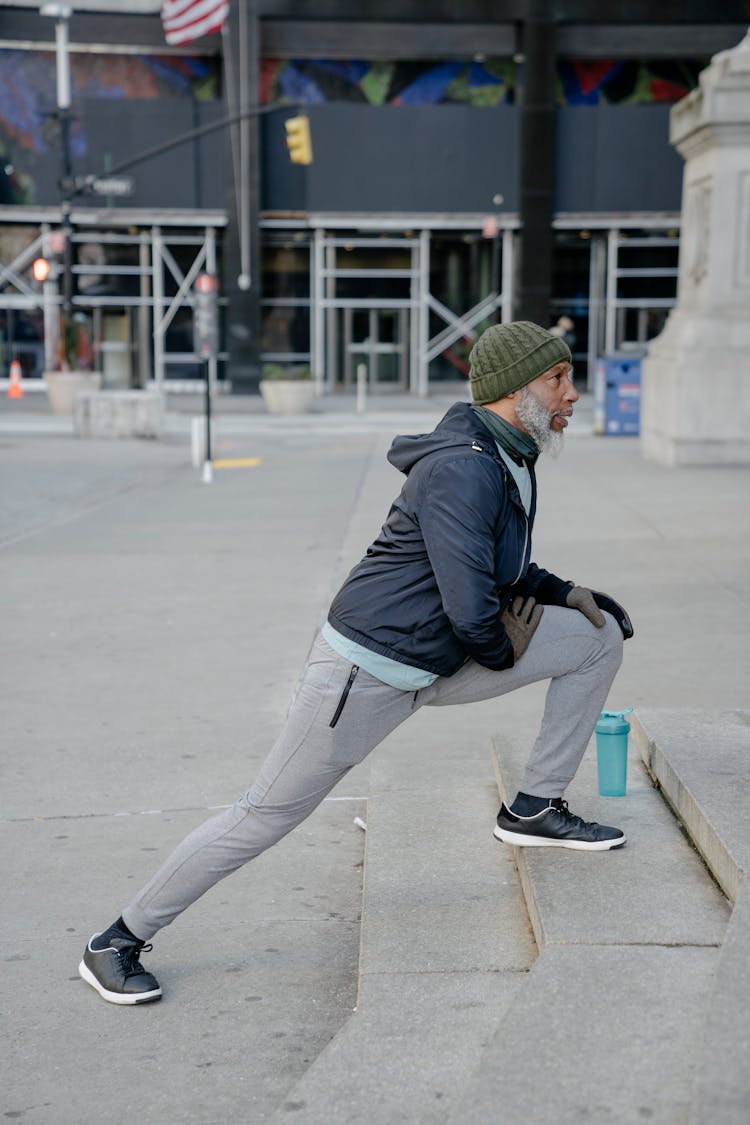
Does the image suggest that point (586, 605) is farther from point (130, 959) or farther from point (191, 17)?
point (191, 17)

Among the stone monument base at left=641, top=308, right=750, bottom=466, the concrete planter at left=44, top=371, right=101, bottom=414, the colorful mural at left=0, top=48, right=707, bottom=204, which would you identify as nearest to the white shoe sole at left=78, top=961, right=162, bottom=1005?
the stone monument base at left=641, top=308, right=750, bottom=466

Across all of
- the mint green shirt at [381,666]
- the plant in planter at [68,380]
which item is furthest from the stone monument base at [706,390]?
the plant in planter at [68,380]

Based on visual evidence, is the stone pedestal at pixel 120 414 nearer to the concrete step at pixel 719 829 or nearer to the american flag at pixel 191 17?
the american flag at pixel 191 17

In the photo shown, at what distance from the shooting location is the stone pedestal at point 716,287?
52.4ft

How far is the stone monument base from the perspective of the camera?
16234 millimetres

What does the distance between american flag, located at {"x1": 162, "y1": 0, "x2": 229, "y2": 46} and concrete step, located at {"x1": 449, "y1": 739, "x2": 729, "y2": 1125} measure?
31.0 metres

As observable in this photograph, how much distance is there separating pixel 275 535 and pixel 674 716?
7.33m

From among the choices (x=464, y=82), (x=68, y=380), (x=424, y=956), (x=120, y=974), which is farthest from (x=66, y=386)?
(x=424, y=956)

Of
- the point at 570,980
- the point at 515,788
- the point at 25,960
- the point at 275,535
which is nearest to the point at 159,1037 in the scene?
the point at 25,960

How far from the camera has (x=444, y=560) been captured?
3.67 m

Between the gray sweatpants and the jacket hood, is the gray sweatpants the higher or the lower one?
the lower one

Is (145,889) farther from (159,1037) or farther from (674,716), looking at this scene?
(674,716)

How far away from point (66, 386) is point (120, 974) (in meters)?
28.5

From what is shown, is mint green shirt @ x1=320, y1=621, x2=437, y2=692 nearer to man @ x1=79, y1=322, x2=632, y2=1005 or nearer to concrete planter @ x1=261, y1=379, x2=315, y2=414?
man @ x1=79, y1=322, x2=632, y2=1005
